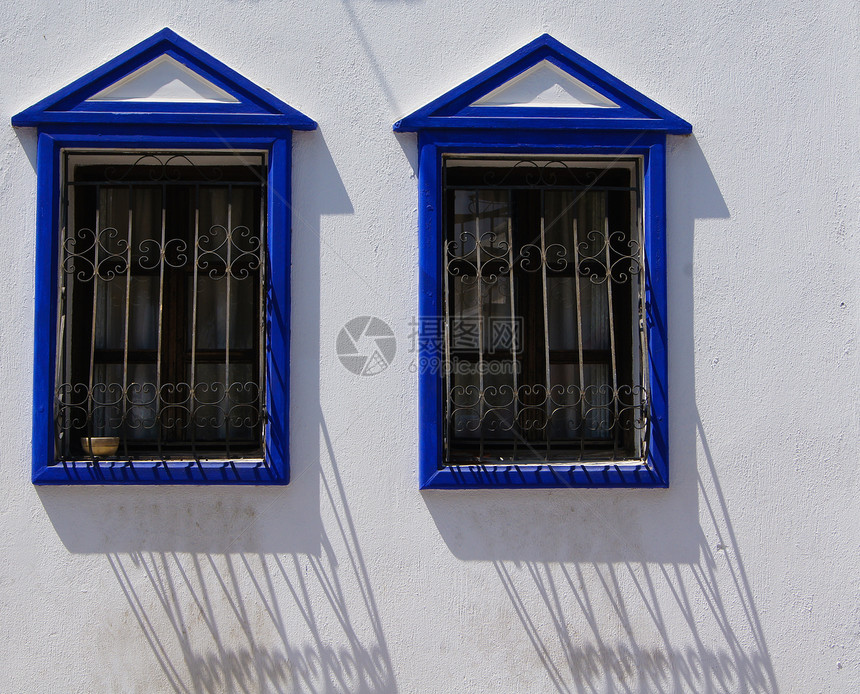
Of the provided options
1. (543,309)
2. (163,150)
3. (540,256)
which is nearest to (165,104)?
(163,150)

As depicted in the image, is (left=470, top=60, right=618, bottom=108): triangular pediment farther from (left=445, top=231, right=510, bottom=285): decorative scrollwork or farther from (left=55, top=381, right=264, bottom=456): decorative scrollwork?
(left=55, top=381, right=264, bottom=456): decorative scrollwork

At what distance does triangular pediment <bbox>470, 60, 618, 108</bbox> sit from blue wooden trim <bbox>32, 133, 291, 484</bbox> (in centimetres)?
98

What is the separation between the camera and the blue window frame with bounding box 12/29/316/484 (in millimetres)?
2898

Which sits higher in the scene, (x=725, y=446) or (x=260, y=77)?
(x=260, y=77)

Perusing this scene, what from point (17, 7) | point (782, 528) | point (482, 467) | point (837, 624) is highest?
point (17, 7)

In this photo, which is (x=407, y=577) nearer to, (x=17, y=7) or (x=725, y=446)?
(x=725, y=446)

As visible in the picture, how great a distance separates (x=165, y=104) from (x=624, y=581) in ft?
9.27

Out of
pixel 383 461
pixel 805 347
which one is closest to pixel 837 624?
pixel 805 347

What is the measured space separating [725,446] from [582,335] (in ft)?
2.54

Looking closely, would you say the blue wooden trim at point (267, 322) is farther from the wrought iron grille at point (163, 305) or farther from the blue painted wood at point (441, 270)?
the blue painted wood at point (441, 270)

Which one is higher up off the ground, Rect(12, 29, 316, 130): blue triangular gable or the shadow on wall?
Rect(12, 29, 316, 130): blue triangular gable

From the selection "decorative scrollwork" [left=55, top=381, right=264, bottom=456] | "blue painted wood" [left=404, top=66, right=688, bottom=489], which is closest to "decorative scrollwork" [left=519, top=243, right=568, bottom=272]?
"blue painted wood" [left=404, top=66, right=688, bottom=489]

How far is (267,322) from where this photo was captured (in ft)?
9.65

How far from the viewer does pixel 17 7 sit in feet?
9.83
